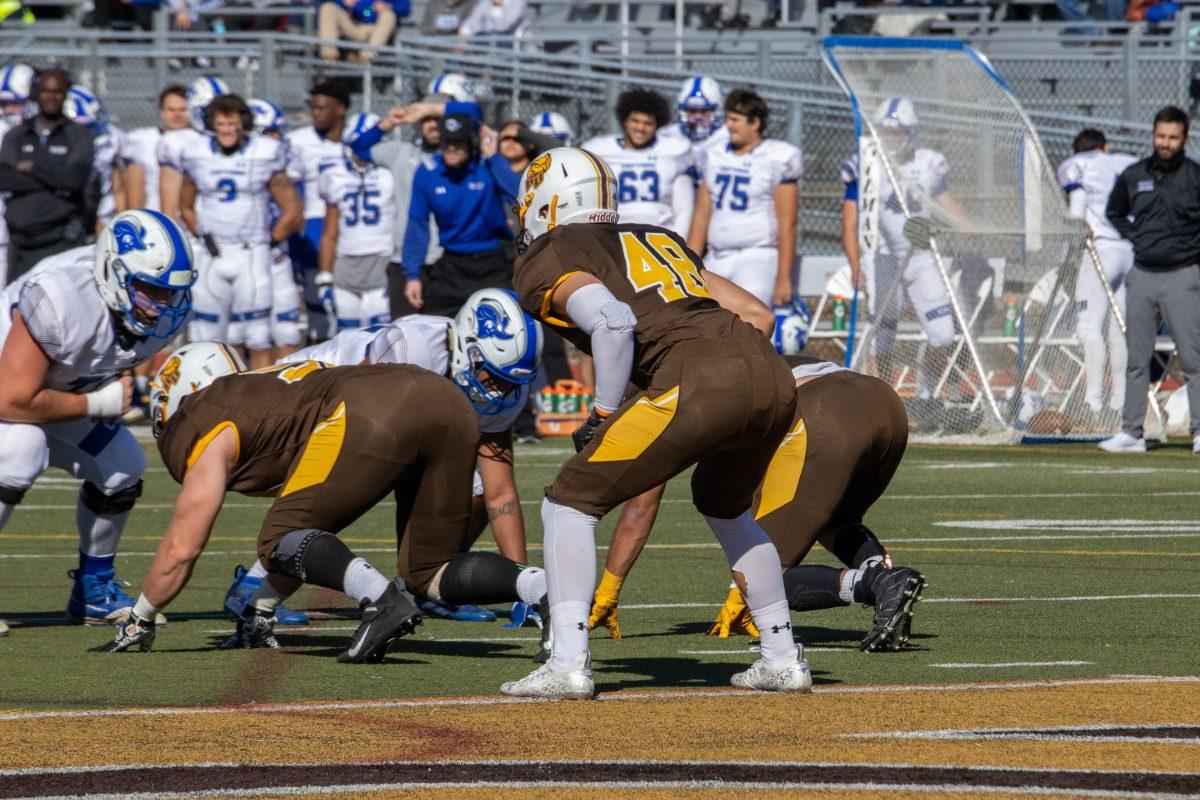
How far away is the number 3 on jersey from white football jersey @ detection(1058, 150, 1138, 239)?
1027 cm

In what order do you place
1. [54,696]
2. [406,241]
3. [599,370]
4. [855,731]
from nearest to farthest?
[855,731] < [599,370] < [54,696] < [406,241]

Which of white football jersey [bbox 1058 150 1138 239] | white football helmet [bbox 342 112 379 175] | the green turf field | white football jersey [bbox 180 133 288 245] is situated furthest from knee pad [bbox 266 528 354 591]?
white football jersey [bbox 1058 150 1138 239]

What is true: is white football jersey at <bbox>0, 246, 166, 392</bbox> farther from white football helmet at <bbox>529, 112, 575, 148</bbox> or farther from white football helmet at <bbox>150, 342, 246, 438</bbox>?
white football helmet at <bbox>529, 112, 575, 148</bbox>

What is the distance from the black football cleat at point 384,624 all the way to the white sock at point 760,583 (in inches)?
42.2

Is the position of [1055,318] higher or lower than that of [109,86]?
lower

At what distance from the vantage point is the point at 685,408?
5.03m

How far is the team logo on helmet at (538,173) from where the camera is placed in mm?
5566

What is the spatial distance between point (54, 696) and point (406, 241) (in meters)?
8.10

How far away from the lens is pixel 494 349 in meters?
6.76

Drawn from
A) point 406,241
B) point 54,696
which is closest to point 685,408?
point 54,696

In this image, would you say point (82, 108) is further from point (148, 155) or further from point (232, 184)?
point (148, 155)

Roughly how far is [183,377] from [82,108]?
8.84m

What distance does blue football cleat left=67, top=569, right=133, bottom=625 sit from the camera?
7.24 meters

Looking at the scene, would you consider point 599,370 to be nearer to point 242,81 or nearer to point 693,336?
point 693,336
